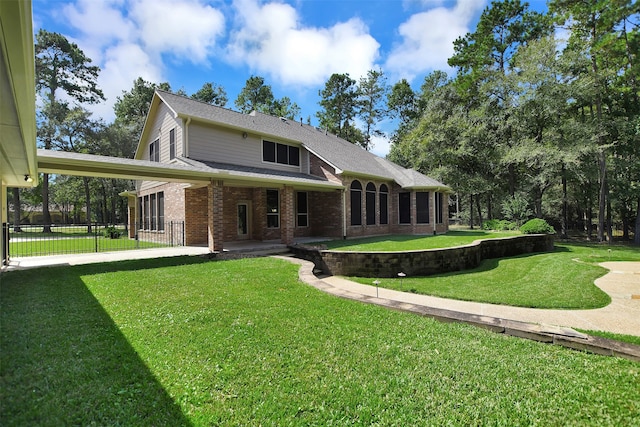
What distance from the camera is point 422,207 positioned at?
18297mm

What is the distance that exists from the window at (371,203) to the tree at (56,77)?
27.1 meters

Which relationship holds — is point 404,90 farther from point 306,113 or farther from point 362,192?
point 362,192

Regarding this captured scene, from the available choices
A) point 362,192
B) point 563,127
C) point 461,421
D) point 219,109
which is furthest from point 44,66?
point 563,127

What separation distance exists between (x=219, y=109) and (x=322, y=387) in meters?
15.8

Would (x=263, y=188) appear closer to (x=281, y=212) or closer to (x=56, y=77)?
(x=281, y=212)

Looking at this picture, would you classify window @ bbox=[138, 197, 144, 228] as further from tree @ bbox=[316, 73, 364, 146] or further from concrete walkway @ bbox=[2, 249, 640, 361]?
tree @ bbox=[316, 73, 364, 146]

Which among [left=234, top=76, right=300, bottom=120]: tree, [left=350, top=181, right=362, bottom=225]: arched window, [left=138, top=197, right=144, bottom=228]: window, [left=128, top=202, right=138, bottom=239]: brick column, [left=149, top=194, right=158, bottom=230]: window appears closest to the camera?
[left=149, top=194, right=158, bottom=230]: window

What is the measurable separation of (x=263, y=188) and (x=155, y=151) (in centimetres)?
640

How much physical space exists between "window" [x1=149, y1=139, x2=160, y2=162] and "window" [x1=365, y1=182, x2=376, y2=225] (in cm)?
1147

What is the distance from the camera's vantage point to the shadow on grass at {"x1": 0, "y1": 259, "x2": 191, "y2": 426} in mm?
2309

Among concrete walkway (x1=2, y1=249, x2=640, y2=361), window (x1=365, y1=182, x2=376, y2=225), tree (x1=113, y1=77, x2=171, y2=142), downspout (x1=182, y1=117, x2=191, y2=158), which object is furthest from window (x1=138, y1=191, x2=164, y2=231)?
tree (x1=113, y1=77, x2=171, y2=142)

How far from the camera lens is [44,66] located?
1067 inches

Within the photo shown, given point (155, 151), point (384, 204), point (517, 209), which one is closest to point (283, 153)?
point (155, 151)

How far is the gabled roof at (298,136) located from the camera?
45.0 feet
